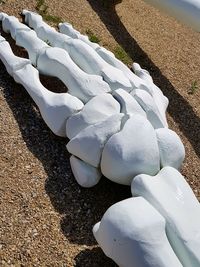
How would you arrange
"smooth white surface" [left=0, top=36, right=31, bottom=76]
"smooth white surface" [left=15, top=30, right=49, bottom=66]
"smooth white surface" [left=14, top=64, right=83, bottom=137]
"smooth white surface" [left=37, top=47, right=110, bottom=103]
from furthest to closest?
"smooth white surface" [left=15, top=30, right=49, bottom=66], "smooth white surface" [left=0, top=36, right=31, bottom=76], "smooth white surface" [left=37, top=47, right=110, bottom=103], "smooth white surface" [left=14, top=64, right=83, bottom=137]

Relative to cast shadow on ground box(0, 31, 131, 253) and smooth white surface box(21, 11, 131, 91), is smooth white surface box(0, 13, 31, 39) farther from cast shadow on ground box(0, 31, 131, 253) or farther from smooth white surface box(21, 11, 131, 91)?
cast shadow on ground box(0, 31, 131, 253)

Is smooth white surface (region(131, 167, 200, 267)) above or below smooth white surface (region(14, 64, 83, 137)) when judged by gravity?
above

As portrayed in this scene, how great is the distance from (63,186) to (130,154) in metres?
0.55

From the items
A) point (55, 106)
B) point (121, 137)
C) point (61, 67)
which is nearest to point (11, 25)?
point (61, 67)

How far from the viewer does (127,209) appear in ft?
10.0

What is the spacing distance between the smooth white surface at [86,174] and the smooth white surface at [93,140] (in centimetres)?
4

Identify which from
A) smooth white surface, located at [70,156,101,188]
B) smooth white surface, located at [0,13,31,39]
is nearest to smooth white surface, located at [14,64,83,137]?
smooth white surface, located at [70,156,101,188]

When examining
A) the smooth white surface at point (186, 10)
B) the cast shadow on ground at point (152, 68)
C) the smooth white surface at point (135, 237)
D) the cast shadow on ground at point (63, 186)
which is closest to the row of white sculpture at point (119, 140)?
the smooth white surface at point (135, 237)

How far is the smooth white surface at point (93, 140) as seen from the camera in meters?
3.61

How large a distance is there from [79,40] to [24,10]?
1.23 m

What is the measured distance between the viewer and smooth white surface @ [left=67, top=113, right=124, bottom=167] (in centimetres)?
361

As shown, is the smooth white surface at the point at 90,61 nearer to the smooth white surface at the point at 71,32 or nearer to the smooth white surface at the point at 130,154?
the smooth white surface at the point at 71,32

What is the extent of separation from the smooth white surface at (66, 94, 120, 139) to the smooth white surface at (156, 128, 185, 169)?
0.39 meters

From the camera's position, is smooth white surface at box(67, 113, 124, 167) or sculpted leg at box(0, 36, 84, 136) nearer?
smooth white surface at box(67, 113, 124, 167)
